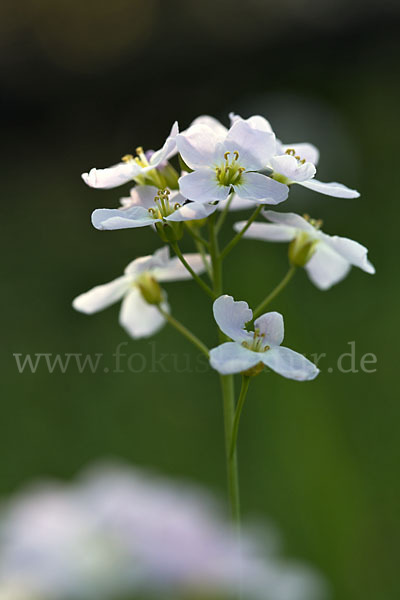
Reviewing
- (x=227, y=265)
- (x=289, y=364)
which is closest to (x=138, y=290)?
(x=289, y=364)

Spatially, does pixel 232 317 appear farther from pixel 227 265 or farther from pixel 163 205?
pixel 227 265

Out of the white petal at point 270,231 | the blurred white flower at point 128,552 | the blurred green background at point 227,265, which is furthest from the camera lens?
the blurred green background at point 227,265

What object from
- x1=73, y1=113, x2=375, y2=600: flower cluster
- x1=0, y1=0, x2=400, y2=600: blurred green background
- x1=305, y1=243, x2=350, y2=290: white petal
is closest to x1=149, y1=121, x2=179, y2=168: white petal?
x1=73, y1=113, x2=375, y2=600: flower cluster

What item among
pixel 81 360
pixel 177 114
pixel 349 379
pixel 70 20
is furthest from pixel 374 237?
pixel 70 20

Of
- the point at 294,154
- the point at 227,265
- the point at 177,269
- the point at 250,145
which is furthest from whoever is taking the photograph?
the point at 227,265

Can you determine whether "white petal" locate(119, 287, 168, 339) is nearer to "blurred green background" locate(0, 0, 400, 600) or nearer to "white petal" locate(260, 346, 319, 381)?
"white petal" locate(260, 346, 319, 381)

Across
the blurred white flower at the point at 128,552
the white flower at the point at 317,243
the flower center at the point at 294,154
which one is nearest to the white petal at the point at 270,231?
the white flower at the point at 317,243

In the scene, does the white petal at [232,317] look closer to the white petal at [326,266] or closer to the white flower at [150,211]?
the white flower at [150,211]
